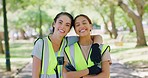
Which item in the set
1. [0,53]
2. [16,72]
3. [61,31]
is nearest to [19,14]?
[0,53]

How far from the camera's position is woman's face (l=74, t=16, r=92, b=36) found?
3379 millimetres

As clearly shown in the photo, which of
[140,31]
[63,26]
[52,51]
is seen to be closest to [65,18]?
[63,26]

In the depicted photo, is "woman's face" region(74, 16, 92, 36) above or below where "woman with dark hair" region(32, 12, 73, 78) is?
above

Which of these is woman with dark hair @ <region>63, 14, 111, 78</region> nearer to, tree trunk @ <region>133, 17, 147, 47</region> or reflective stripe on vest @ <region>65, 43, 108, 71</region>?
reflective stripe on vest @ <region>65, 43, 108, 71</region>

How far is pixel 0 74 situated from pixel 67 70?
9696 millimetres

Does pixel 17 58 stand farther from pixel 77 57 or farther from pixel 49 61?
pixel 77 57

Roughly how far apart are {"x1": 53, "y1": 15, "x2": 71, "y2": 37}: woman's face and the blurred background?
4.91 metres

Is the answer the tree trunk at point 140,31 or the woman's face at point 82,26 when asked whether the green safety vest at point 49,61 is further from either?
the tree trunk at point 140,31

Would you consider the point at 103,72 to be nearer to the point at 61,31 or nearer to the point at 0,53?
the point at 61,31

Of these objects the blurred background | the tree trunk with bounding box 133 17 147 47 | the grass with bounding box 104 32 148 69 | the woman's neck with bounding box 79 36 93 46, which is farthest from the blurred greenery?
the woman's neck with bounding box 79 36 93 46

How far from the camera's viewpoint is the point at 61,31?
11.3 feet

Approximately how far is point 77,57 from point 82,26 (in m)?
0.32

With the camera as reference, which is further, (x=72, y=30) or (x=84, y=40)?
(x=72, y=30)

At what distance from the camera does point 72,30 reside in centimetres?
409
